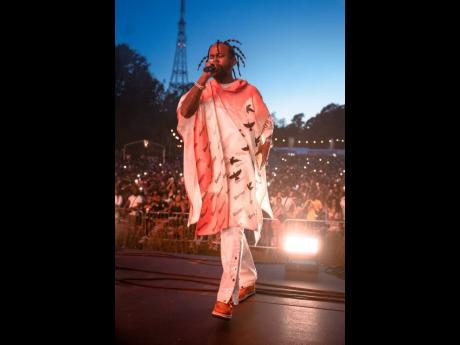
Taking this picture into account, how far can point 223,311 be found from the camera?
299 cm

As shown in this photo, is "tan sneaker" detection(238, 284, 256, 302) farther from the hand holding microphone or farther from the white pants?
the hand holding microphone

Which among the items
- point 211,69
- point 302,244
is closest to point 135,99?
point 302,244

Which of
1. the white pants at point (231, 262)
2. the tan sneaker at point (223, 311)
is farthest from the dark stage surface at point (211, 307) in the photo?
the white pants at point (231, 262)

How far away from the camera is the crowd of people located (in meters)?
7.52

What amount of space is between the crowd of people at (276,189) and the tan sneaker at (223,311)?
368 cm

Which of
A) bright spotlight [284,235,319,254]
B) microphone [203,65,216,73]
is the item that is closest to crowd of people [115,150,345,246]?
bright spotlight [284,235,319,254]

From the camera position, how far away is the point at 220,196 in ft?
10.5

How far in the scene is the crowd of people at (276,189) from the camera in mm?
7520

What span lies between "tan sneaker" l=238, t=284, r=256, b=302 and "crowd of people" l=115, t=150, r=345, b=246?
293 centimetres
